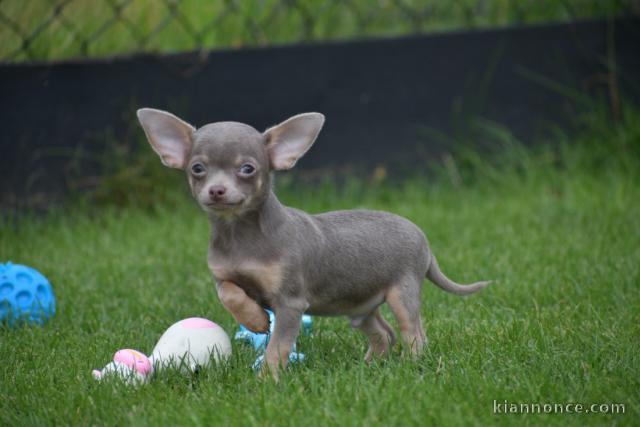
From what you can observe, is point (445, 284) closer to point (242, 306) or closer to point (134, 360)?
point (242, 306)

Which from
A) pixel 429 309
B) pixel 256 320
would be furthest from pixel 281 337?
pixel 429 309

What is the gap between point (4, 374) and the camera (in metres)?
3.46

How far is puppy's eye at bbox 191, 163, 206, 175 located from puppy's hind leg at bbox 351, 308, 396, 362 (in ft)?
3.20

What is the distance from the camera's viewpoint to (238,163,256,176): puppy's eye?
3.26 metres

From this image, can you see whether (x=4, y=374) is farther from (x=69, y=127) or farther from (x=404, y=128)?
(x=404, y=128)

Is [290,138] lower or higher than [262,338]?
higher

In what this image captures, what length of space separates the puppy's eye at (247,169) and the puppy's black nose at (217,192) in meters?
0.12

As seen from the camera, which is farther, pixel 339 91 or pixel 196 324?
pixel 339 91

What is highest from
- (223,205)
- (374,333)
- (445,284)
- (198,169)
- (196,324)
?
(198,169)

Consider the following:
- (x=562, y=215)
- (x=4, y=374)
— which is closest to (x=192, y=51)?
(x=562, y=215)

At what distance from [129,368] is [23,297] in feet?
3.79

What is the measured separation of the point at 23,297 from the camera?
164 inches

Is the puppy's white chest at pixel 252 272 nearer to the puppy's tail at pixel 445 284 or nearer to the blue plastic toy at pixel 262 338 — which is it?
the blue plastic toy at pixel 262 338

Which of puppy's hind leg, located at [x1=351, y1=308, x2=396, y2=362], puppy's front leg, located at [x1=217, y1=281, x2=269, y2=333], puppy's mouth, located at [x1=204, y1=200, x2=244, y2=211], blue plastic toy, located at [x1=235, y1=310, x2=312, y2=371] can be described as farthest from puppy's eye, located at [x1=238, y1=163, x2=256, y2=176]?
puppy's hind leg, located at [x1=351, y1=308, x2=396, y2=362]
